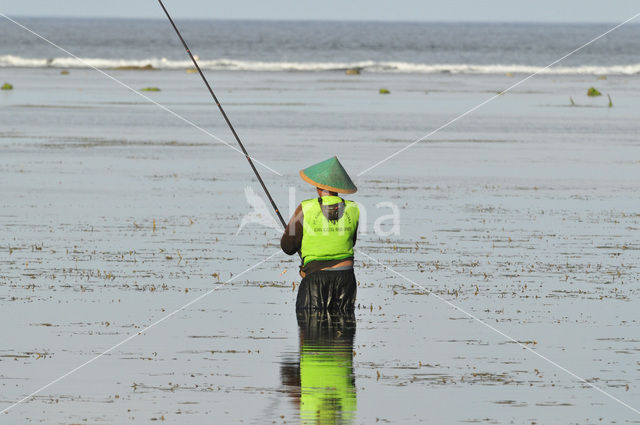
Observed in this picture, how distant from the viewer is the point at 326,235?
11.5 metres

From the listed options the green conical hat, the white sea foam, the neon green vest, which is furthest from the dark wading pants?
the white sea foam

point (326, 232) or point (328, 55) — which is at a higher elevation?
point (328, 55)

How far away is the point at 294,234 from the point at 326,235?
0.94ft

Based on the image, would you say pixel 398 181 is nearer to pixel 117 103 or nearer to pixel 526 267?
pixel 526 267

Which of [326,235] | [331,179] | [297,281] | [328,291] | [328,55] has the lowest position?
[328,291]

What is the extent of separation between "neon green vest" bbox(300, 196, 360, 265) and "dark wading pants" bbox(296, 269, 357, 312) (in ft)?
0.59

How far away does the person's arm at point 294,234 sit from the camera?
11.5 m

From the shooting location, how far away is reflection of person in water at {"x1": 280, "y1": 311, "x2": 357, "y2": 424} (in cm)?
870

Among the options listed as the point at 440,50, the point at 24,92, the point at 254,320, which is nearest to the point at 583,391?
the point at 254,320

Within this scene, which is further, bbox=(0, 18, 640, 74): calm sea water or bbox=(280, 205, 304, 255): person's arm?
bbox=(0, 18, 640, 74): calm sea water

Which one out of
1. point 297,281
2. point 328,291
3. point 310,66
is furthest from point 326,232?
Result: point 310,66

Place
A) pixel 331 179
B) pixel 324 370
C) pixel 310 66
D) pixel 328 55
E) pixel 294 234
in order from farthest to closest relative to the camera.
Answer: pixel 328 55 → pixel 310 66 → pixel 294 234 → pixel 331 179 → pixel 324 370

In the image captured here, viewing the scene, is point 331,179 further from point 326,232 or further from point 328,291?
point 328,291

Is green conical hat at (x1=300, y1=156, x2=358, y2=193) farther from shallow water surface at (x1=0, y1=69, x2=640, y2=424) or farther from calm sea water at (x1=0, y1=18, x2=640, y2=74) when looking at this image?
calm sea water at (x1=0, y1=18, x2=640, y2=74)
